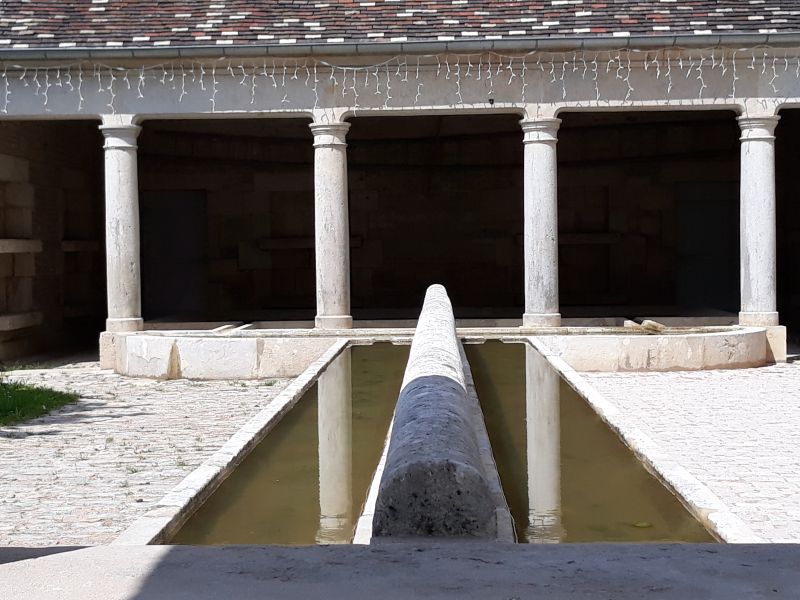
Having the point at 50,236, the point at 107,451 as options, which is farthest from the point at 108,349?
the point at 107,451

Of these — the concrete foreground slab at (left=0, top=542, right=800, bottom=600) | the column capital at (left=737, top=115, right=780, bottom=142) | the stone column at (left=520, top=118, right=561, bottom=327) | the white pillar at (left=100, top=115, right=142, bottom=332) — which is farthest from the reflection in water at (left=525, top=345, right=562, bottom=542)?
the white pillar at (left=100, top=115, right=142, bottom=332)

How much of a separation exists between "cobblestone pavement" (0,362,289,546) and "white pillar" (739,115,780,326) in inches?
231

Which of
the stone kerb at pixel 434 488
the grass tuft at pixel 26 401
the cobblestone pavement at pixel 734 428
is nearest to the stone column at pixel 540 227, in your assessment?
the cobblestone pavement at pixel 734 428

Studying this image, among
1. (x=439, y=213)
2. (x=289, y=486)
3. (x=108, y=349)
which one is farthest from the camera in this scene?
(x=439, y=213)

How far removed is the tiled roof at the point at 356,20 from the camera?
1283 cm

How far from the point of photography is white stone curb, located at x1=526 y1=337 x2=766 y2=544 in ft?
15.4

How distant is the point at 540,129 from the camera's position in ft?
42.6

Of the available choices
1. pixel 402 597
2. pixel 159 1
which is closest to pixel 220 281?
pixel 159 1

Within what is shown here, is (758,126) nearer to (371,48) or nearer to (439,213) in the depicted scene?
(371,48)

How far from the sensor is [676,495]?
546 cm

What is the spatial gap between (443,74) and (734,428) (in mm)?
6462

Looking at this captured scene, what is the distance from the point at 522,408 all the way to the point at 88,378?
19.5 ft

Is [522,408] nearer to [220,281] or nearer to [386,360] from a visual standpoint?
[386,360]

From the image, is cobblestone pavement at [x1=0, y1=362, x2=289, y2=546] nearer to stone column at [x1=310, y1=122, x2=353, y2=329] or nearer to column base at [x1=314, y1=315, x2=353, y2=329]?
column base at [x1=314, y1=315, x2=353, y2=329]
